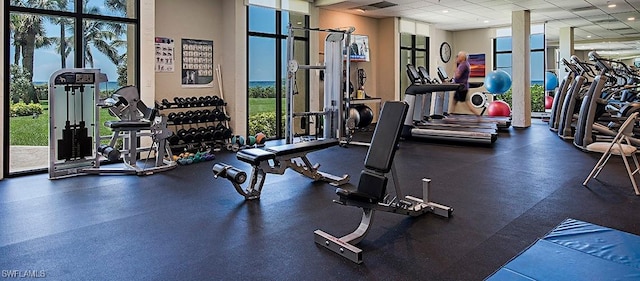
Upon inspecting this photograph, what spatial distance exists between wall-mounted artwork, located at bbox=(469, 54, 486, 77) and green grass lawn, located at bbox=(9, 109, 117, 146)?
10.5 meters

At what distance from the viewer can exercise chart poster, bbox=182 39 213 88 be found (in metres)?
6.78

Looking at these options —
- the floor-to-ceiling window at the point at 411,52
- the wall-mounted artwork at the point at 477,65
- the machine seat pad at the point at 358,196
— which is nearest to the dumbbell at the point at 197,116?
the machine seat pad at the point at 358,196

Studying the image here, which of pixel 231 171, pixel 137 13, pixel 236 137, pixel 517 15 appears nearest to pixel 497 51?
pixel 517 15

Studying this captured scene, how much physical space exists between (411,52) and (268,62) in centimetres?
491

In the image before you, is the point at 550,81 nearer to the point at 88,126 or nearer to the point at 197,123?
the point at 197,123

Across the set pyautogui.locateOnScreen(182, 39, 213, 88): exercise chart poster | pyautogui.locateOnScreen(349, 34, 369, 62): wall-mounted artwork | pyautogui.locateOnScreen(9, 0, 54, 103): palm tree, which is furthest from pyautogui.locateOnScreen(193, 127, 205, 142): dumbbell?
pyautogui.locateOnScreen(349, 34, 369, 62): wall-mounted artwork

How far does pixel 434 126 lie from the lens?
7.82 m

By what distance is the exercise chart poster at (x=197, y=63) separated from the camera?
22.3 ft

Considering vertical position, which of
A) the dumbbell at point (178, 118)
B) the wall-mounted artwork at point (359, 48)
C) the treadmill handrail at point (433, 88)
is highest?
the wall-mounted artwork at point (359, 48)

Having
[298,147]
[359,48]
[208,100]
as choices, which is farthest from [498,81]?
[298,147]

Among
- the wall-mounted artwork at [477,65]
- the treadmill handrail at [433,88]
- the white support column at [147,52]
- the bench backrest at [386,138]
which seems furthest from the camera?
the wall-mounted artwork at [477,65]

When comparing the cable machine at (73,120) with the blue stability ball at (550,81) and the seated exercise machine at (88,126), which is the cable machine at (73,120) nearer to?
the seated exercise machine at (88,126)

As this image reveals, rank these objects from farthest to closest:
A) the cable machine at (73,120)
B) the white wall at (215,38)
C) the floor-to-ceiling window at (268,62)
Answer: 1. the floor-to-ceiling window at (268,62)
2. the white wall at (215,38)
3. the cable machine at (73,120)

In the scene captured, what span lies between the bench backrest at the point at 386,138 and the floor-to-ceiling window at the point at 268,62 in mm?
4832
